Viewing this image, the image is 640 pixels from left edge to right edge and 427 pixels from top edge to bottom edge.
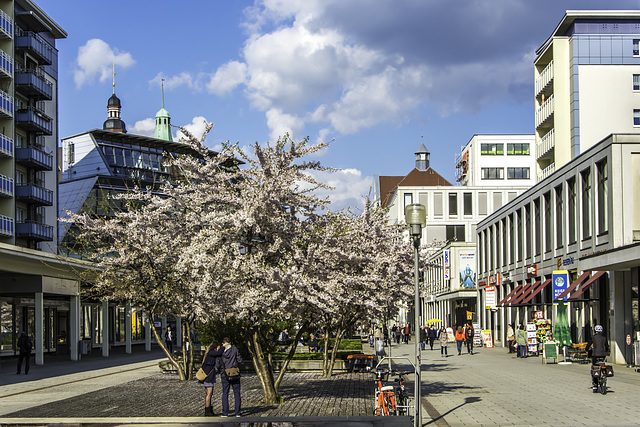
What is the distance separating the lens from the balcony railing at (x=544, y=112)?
199 ft

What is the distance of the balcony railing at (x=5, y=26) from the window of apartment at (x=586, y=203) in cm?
4500

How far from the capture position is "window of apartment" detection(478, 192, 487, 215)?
106m

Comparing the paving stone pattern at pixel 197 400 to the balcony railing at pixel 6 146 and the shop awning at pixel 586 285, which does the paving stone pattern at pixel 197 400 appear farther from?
the balcony railing at pixel 6 146

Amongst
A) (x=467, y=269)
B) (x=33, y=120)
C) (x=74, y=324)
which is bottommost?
(x=74, y=324)

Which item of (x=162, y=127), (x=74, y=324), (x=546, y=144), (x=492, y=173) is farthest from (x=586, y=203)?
(x=162, y=127)

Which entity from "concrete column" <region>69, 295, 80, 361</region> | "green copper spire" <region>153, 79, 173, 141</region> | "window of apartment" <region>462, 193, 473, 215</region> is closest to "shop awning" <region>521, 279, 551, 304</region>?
"concrete column" <region>69, 295, 80, 361</region>

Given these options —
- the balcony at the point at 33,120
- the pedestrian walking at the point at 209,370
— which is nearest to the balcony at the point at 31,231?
the balcony at the point at 33,120

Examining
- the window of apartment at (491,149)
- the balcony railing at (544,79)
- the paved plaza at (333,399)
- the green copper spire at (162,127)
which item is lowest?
the paved plaza at (333,399)

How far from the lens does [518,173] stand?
11994 centimetres

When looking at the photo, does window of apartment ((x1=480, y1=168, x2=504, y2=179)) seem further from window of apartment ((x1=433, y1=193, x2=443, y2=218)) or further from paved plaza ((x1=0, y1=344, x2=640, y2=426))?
paved plaza ((x1=0, y1=344, x2=640, y2=426))

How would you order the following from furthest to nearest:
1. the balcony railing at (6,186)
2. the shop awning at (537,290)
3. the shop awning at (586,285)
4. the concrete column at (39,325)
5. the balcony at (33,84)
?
the balcony at (33,84), the balcony railing at (6,186), the shop awning at (537,290), the concrete column at (39,325), the shop awning at (586,285)

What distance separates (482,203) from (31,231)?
201 ft

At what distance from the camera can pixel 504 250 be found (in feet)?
196

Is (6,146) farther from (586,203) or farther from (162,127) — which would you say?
(162,127)
